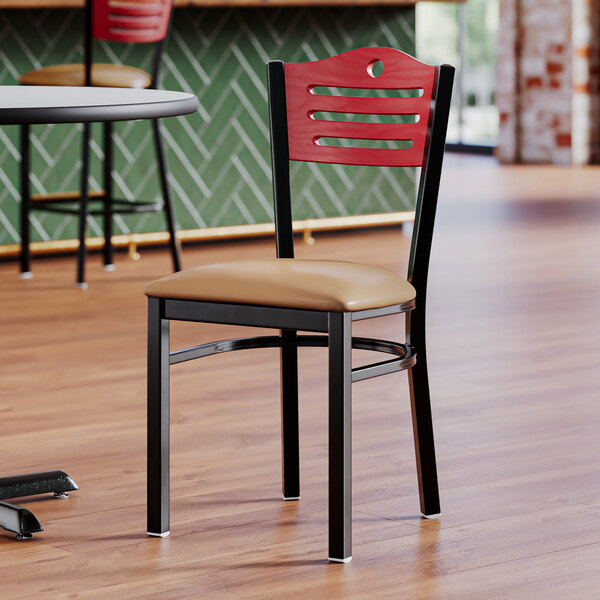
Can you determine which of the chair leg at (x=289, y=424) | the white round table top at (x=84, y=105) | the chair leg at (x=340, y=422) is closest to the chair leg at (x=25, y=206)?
the white round table top at (x=84, y=105)

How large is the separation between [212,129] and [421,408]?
11.5ft

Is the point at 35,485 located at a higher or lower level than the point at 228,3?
lower

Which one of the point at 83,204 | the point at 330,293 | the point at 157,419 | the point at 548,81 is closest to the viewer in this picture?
the point at 330,293

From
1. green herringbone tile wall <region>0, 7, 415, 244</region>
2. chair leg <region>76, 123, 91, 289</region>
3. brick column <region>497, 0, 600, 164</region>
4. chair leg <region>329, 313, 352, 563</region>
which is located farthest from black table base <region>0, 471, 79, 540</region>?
brick column <region>497, 0, 600, 164</region>

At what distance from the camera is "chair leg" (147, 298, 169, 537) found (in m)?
2.14

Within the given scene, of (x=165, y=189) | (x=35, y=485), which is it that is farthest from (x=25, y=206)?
(x=35, y=485)

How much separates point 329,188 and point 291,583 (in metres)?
4.06

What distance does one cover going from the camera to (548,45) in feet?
30.8

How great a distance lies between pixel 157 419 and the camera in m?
2.16

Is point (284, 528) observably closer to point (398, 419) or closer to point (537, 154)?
point (398, 419)

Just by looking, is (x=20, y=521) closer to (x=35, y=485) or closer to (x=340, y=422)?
(x=35, y=485)

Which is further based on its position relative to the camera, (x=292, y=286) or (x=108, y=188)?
(x=108, y=188)

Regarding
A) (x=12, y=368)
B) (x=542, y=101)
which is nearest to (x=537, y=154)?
(x=542, y=101)

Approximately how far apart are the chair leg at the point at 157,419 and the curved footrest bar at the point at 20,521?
0.19m
